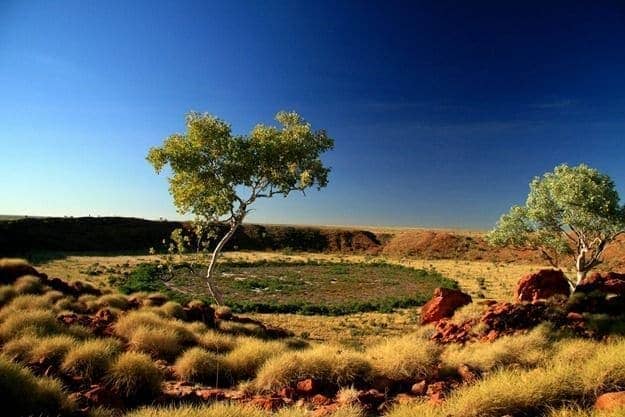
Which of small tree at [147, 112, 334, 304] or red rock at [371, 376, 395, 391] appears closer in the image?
red rock at [371, 376, 395, 391]

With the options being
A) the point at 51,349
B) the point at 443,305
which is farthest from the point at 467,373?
the point at 443,305

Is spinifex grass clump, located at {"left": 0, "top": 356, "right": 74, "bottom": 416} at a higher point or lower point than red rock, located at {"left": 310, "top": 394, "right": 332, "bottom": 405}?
higher

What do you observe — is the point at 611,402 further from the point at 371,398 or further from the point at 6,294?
the point at 6,294

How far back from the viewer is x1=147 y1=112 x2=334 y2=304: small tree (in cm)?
2183

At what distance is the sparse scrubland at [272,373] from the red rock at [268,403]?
0.10 ft

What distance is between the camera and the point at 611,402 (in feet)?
24.5

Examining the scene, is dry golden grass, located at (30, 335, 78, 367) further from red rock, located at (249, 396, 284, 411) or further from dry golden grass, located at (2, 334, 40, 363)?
red rock, located at (249, 396, 284, 411)

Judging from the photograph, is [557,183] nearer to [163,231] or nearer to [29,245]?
[29,245]

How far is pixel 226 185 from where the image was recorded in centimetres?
2264

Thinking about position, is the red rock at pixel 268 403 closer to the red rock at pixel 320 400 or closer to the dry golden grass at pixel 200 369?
the red rock at pixel 320 400

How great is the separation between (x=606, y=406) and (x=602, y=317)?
11303 millimetres

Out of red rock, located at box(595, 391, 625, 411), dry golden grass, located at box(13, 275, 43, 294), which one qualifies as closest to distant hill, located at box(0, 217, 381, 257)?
dry golden grass, located at box(13, 275, 43, 294)

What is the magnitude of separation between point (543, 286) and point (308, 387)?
15.8 meters

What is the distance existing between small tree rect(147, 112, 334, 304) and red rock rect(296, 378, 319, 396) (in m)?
11.5
